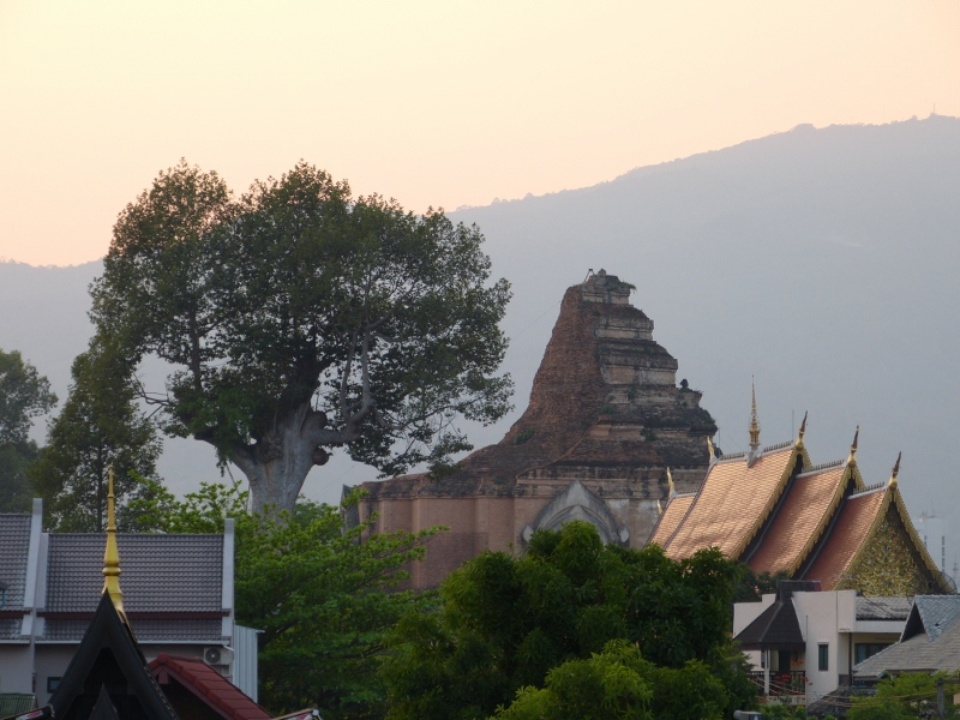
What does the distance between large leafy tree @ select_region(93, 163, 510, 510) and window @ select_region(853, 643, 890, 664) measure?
9.36 m

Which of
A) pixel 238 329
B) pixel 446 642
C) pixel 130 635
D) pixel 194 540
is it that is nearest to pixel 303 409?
pixel 238 329

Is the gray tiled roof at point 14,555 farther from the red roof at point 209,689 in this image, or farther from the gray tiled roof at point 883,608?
the gray tiled roof at point 883,608

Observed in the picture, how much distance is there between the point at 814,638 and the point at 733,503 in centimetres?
1039

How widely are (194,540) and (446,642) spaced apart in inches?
289

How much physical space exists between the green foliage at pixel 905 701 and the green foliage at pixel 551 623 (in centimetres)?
790

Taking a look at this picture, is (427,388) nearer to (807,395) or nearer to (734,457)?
(734,457)

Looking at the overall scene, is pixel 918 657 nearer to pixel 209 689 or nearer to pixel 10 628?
pixel 10 628

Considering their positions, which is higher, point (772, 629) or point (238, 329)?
point (238, 329)

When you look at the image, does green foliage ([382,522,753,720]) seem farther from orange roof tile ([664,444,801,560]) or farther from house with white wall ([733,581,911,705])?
orange roof tile ([664,444,801,560])

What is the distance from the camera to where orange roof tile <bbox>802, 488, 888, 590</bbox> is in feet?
134

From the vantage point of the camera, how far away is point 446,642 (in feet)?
55.9

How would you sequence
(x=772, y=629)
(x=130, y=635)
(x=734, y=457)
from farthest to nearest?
(x=734, y=457) → (x=772, y=629) → (x=130, y=635)

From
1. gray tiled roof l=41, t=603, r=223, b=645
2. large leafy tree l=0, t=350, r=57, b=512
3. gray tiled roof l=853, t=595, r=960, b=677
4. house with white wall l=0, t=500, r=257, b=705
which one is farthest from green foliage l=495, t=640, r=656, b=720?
large leafy tree l=0, t=350, r=57, b=512

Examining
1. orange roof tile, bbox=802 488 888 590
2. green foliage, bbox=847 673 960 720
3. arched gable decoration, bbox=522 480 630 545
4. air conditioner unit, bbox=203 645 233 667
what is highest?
arched gable decoration, bbox=522 480 630 545
